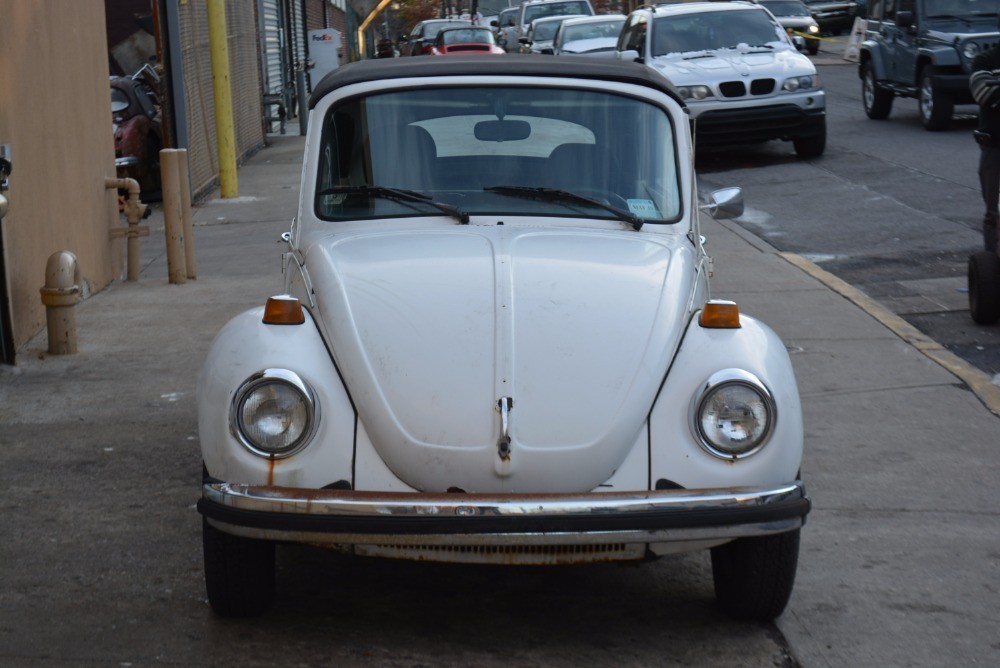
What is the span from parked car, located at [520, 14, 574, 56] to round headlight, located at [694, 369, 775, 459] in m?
25.1

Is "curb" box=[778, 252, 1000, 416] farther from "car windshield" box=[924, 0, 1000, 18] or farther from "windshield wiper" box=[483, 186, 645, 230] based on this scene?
"car windshield" box=[924, 0, 1000, 18]

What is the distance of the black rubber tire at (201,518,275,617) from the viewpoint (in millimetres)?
3887

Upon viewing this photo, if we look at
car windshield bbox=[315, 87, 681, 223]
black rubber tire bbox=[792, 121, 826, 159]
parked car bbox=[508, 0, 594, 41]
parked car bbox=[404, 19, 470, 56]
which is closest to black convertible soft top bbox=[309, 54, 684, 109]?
car windshield bbox=[315, 87, 681, 223]

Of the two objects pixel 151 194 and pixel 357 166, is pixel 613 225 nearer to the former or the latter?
pixel 357 166

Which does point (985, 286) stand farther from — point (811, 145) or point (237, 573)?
point (811, 145)

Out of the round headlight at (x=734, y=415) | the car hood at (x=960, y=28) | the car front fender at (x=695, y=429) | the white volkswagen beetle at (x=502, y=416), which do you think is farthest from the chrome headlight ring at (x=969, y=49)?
the round headlight at (x=734, y=415)

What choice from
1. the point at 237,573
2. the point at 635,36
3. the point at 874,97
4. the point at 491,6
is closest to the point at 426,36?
the point at 491,6

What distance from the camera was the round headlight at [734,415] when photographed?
12.1ft

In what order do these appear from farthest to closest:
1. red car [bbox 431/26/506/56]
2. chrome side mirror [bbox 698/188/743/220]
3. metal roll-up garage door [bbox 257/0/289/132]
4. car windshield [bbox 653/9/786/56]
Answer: red car [bbox 431/26/506/56]
metal roll-up garage door [bbox 257/0/289/132]
car windshield [bbox 653/9/786/56]
chrome side mirror [bbox 698/188/743/220]

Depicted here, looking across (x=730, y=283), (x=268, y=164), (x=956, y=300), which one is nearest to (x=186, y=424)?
(x=730, y=283)

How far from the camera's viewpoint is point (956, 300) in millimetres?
8914

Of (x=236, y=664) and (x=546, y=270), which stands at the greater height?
(x=546, y=270)

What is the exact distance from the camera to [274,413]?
3730 mm

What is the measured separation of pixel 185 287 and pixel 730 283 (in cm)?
388
